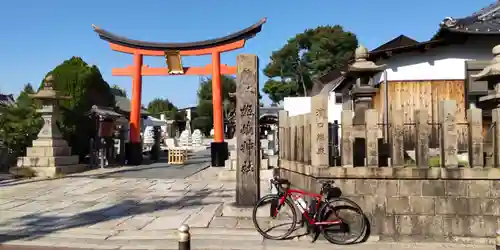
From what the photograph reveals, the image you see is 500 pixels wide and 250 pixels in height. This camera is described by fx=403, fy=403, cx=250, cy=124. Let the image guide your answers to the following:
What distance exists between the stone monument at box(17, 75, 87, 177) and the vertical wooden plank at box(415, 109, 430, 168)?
14520 millimetres

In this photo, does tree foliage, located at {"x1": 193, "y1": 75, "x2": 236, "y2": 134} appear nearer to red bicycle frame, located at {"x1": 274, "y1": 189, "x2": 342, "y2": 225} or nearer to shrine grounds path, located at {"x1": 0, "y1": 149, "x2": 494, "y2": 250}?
shrine grounds path, located at {"x1": 0, "y1": 149, "x2": 494, "y2": 250}

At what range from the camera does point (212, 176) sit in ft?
55.5

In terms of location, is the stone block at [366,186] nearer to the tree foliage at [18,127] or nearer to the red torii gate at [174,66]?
the red torii gate at [174,66]

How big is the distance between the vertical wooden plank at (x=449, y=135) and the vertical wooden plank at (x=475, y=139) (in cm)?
31

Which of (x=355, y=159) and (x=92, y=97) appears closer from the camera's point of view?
(x=355, y=159)

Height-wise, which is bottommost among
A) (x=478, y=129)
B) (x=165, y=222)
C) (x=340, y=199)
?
(x=165, y=222)

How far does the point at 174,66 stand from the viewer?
22.8 meters

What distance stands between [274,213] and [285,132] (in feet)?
9.83

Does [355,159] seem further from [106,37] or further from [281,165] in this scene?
[106,37]

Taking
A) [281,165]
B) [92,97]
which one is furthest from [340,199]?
[92,97]

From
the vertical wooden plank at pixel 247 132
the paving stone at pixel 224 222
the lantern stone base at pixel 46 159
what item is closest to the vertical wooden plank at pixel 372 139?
the vertical wooden plank at pixel 247 132

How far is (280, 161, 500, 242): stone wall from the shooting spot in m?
7.08

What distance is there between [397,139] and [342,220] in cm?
179

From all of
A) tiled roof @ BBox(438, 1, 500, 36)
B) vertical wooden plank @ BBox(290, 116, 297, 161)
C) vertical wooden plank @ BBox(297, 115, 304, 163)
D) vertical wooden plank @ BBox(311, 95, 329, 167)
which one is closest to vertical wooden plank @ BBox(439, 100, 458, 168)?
vertical wooden plank @ BBox(311, 95, 329, 167)
